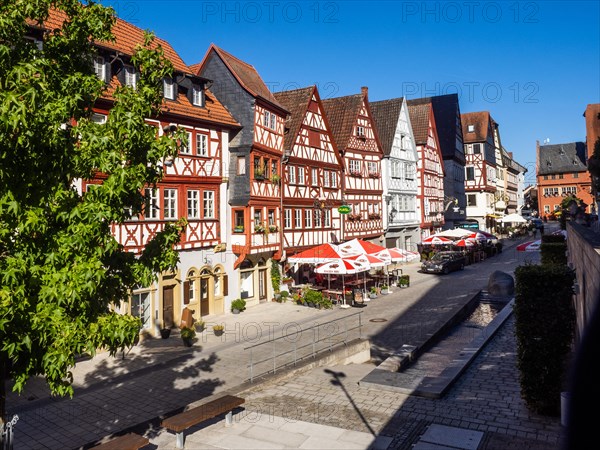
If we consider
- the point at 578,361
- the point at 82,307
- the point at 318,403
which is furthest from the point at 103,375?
the point at 578,361

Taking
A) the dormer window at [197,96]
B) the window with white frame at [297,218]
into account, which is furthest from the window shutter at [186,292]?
the window with white frame at [297,218]

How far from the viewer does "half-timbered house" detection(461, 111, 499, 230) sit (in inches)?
2547

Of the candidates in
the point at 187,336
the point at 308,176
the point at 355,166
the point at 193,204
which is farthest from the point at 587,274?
the point at 355,166

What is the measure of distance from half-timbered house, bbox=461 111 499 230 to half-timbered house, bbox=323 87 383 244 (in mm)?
30282

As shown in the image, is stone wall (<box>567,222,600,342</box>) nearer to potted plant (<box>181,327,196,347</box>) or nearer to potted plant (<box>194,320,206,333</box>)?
potted plant (<box>181,327,196,347</box>)

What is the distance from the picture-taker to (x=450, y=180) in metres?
56.4

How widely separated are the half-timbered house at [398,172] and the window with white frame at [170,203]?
22182 mm

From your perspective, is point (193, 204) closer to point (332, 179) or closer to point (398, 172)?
point (332, 179)

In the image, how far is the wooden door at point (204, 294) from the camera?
22359mm

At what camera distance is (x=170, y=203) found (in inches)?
823

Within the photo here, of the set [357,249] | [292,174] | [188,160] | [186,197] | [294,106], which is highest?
[294,106]

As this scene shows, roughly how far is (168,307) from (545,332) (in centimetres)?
1497

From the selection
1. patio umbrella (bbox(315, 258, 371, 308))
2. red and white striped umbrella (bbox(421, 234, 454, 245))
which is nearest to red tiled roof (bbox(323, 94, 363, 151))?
red and white striped umbrella (bbox(421, 234, 454, 245))

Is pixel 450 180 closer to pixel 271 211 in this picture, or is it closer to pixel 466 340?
pixel 271 211
